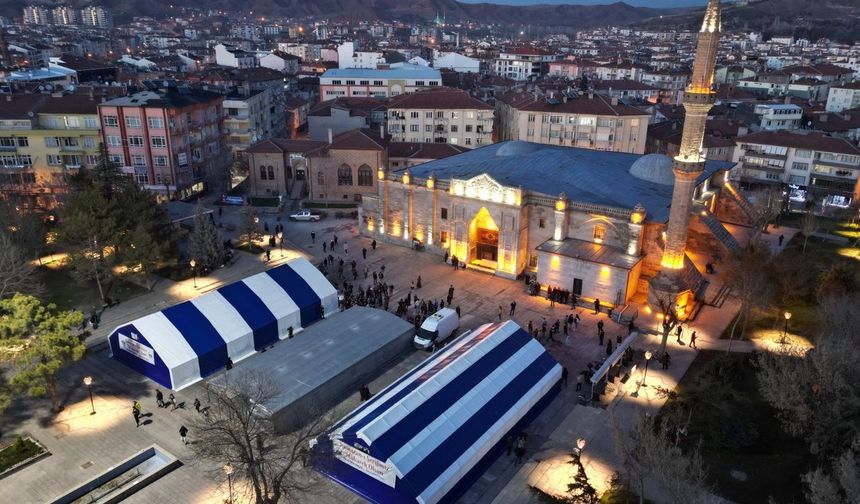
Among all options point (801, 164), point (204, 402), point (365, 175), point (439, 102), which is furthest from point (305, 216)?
point (801, 164)

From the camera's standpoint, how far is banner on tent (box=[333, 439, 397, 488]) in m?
23.6

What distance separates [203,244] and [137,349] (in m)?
15.9

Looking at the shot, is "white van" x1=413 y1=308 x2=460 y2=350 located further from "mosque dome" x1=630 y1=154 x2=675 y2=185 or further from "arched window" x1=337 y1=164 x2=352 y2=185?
"arched window" x1=337 y1=164 x2=352 y2=185

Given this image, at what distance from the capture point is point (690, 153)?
131 ft

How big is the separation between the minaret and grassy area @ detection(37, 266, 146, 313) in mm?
37695

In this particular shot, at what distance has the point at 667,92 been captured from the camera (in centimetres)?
13350

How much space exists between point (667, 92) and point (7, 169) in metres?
122

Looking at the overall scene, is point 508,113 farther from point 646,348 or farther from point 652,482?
point 652,482

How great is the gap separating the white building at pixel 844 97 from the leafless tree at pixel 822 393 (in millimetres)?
108906

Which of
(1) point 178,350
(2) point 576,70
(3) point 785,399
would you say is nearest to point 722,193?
(3) point 785,399

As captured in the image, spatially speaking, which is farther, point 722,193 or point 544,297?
point 722,193

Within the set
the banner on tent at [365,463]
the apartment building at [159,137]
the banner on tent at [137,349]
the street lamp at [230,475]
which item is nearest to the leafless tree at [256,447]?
the street lamp at [230,475]

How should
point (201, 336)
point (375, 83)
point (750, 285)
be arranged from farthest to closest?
1. point (375, 83)
2. point (750, 285)
3. point (201, 336)

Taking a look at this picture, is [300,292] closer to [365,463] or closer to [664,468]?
[365,463]
